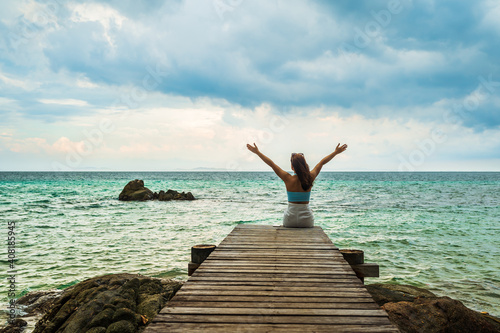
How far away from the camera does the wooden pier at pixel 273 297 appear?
2920 mm

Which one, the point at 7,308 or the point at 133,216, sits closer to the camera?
the point at 7,308

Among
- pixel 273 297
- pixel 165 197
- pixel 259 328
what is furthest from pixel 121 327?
pixel 165 197

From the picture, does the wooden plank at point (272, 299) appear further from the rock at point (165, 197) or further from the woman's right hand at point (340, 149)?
the rock at point (165, 197)

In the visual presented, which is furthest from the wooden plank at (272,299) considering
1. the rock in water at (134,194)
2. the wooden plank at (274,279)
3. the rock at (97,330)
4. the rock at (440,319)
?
the rock in water at (134,194)

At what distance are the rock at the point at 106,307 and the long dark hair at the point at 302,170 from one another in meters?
3.68

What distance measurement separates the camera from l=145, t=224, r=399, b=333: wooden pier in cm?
292

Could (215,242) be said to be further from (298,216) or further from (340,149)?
(340,149)

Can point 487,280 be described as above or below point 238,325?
below

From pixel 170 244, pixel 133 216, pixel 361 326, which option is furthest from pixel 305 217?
pixel 133 216

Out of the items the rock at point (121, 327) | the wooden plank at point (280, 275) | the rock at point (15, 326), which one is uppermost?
the wooden plank at point (280, 275)

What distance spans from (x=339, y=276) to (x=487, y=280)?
6.85 m

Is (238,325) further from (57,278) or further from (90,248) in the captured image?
(90,248)

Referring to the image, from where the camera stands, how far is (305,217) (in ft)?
25.9

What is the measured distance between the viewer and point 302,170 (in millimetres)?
7285
